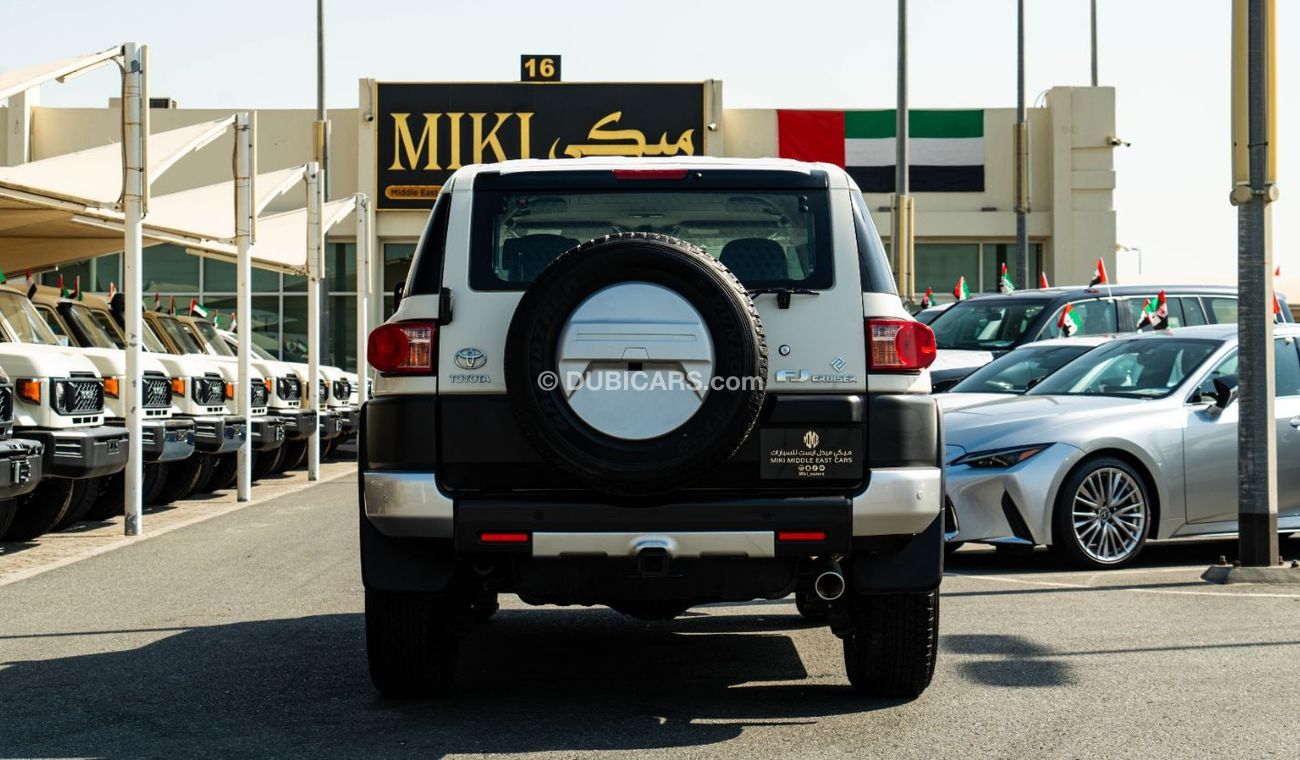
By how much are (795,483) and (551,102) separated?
30.7 m

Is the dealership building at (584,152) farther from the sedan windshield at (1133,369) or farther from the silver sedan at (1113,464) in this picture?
the silver sedan at (1113,464)

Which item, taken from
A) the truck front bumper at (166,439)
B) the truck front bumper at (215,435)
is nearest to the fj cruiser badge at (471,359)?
the truck front bumper at (166,439)

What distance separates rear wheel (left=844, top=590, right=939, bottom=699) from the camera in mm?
6258

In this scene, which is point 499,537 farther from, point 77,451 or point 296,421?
point 296,421

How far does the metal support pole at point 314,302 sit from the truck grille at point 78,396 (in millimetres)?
6576

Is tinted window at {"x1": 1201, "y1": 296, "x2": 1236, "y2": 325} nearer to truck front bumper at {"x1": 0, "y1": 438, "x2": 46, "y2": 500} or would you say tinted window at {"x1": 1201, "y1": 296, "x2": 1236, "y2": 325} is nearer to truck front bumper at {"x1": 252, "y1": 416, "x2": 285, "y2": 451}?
truck front bumper at {"x1": 252, "y1": 416, "x2": 285, "y2": 451}

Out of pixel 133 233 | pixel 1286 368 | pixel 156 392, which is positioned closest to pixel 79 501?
pixel 156 392

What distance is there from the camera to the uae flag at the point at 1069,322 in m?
16.2

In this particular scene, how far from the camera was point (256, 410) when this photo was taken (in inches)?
715

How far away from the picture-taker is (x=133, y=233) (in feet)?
45.4

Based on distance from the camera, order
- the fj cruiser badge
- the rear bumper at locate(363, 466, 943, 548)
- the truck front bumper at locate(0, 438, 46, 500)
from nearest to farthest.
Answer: the rear bumper at locate(363, 466, 943, 548) < the fj cruiser badge < the truck front bumper at locate(0, 438, 46, 500)

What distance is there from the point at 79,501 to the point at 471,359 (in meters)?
8.47

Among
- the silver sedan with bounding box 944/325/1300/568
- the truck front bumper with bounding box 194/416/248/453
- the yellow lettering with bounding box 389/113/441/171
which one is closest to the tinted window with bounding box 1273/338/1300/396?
the silver sedan with bounding box 944/325/1300/568

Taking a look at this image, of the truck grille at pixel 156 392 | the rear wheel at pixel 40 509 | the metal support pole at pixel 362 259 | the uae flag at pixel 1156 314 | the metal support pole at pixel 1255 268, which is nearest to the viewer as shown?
the metal support pole at pixel 1255 268
